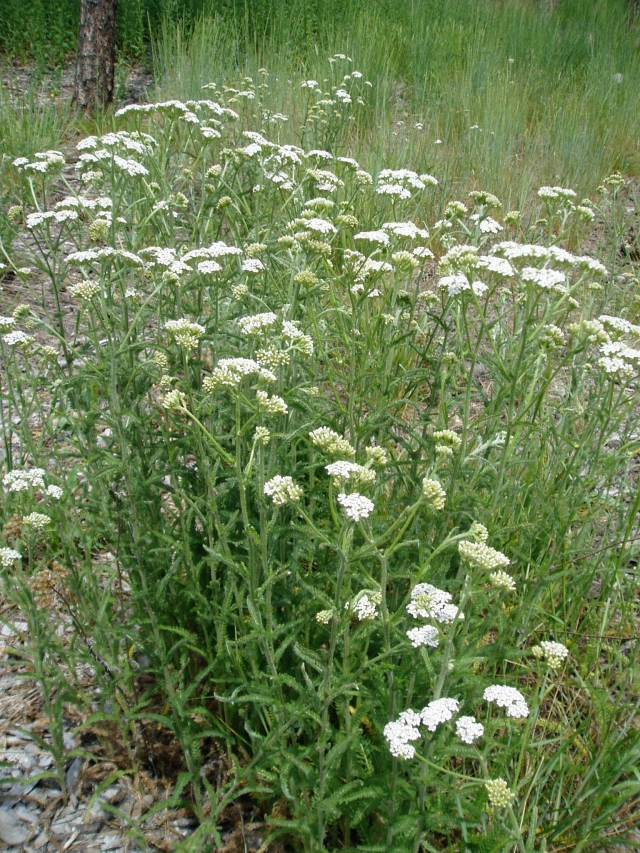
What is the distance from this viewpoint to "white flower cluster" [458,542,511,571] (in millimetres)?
1537

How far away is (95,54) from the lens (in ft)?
25.6

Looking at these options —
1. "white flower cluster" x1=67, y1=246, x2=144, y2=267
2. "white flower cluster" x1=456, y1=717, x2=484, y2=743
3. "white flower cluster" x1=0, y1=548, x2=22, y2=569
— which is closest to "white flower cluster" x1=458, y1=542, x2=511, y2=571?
"white flower cluster" x1=456, y1=717, x2=484, y2=743

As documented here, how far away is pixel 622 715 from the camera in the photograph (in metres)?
2.37

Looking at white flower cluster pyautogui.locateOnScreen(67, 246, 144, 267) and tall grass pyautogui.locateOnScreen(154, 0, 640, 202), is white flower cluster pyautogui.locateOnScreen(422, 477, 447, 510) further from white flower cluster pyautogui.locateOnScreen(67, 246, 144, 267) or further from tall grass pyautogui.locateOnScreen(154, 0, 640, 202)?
tall grass pyautogui.locateOnScreen(154, 0, 640, 202)

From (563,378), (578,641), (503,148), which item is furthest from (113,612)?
(503,148)

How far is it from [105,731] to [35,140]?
5.61 meters

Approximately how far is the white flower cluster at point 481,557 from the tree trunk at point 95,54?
8066 mm

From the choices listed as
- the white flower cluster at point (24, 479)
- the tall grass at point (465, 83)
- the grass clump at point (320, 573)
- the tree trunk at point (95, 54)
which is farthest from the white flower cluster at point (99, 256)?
the tree trunk at point (95, 54)

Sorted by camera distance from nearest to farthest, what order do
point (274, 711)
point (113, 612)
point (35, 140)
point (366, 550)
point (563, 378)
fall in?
point (366, 550)
point (274, 711)
point (113, 612)
point (563, 378)
point (35, 140)

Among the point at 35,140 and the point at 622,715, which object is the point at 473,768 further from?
the point at 35,140

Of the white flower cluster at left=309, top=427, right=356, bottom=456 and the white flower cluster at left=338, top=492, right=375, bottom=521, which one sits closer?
the white flower cluster at left=338, top=492, right=375, bottom=521

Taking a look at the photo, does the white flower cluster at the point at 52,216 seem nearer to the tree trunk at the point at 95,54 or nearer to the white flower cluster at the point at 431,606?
the white flower cluster at the point at 431,606

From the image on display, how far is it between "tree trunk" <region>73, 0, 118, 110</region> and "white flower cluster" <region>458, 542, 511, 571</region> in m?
8.07

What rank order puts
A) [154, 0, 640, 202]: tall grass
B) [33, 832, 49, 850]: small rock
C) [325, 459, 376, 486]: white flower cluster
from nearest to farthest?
[325, 459, 376, 486]: white flower cluster
[33, 832, 49, 850]: small rock
[154, 0, 640, 202]: tall grass
